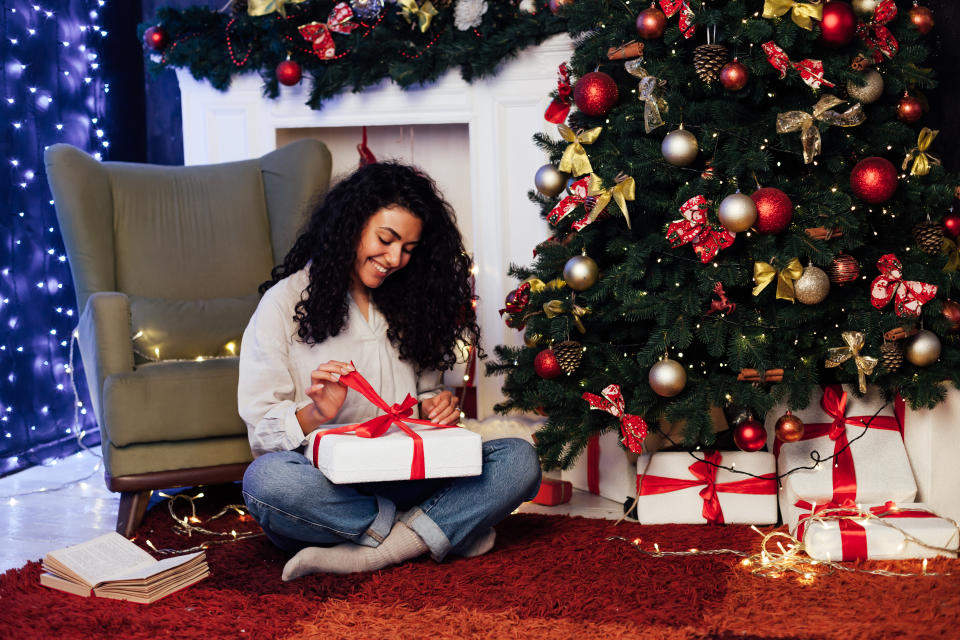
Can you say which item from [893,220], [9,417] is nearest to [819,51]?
[893,220]

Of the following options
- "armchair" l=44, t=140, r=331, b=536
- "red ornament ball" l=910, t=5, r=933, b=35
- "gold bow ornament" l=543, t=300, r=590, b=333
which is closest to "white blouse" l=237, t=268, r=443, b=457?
"armchair" l=44, t=140, r=331, b=536

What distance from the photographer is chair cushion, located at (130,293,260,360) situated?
240 centimetres

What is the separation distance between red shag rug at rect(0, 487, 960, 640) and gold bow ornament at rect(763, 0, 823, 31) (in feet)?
3.84

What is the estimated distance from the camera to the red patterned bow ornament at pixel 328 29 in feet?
10.1

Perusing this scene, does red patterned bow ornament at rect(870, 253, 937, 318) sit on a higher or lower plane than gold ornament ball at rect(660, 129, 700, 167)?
lower

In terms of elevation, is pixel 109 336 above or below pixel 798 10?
below

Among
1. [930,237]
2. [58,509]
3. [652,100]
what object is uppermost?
[652,100]

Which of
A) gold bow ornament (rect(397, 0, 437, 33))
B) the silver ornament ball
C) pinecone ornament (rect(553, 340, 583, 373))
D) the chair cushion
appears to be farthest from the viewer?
gold bow ornament (rect(397, 0, 437, 33))

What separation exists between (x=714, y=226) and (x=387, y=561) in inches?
40.2

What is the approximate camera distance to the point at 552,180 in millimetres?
2371

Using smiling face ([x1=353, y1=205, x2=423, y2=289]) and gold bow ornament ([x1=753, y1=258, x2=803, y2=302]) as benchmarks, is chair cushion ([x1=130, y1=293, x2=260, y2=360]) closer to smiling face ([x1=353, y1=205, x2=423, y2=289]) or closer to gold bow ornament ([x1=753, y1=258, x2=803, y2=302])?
smiling face ([x1=353, y1=205, x2=423, y2=289])

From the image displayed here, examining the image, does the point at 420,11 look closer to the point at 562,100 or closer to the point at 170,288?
the point at 562,100

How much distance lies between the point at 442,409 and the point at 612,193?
0.67 meters

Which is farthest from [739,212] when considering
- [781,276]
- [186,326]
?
[186,326]
